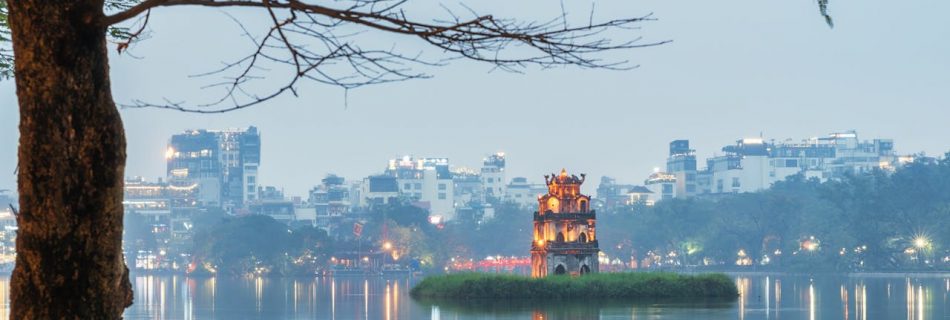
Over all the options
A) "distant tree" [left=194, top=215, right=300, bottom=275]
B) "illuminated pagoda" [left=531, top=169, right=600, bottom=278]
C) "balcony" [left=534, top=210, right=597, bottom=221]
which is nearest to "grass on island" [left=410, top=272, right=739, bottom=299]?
"illuminated pagoda" [left=531, top=169, right=600, bottom=278]

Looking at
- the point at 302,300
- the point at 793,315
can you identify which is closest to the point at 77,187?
the point at 793,315

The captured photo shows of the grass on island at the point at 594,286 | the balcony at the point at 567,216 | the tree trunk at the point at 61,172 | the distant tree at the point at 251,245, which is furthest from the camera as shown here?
the distant tree at the point at 251,245

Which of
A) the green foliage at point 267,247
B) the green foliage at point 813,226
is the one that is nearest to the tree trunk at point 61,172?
the green foliage at point 813,226

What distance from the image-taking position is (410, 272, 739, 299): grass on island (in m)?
67.3

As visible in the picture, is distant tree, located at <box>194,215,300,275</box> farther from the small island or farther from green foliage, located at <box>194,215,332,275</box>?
the small island

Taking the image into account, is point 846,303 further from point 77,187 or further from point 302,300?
point 77,187

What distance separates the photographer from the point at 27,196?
914 centimetres

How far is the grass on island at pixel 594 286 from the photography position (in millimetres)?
67312

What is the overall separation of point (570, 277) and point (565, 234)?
8.35 feet

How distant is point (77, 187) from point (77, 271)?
48 centimetres

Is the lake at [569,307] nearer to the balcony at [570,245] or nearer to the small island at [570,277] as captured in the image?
the small island at [570,277]

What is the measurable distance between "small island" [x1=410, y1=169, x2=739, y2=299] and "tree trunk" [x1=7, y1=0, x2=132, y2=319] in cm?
5808

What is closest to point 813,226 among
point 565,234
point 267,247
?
point 267,247

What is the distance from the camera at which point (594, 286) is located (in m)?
67.7
